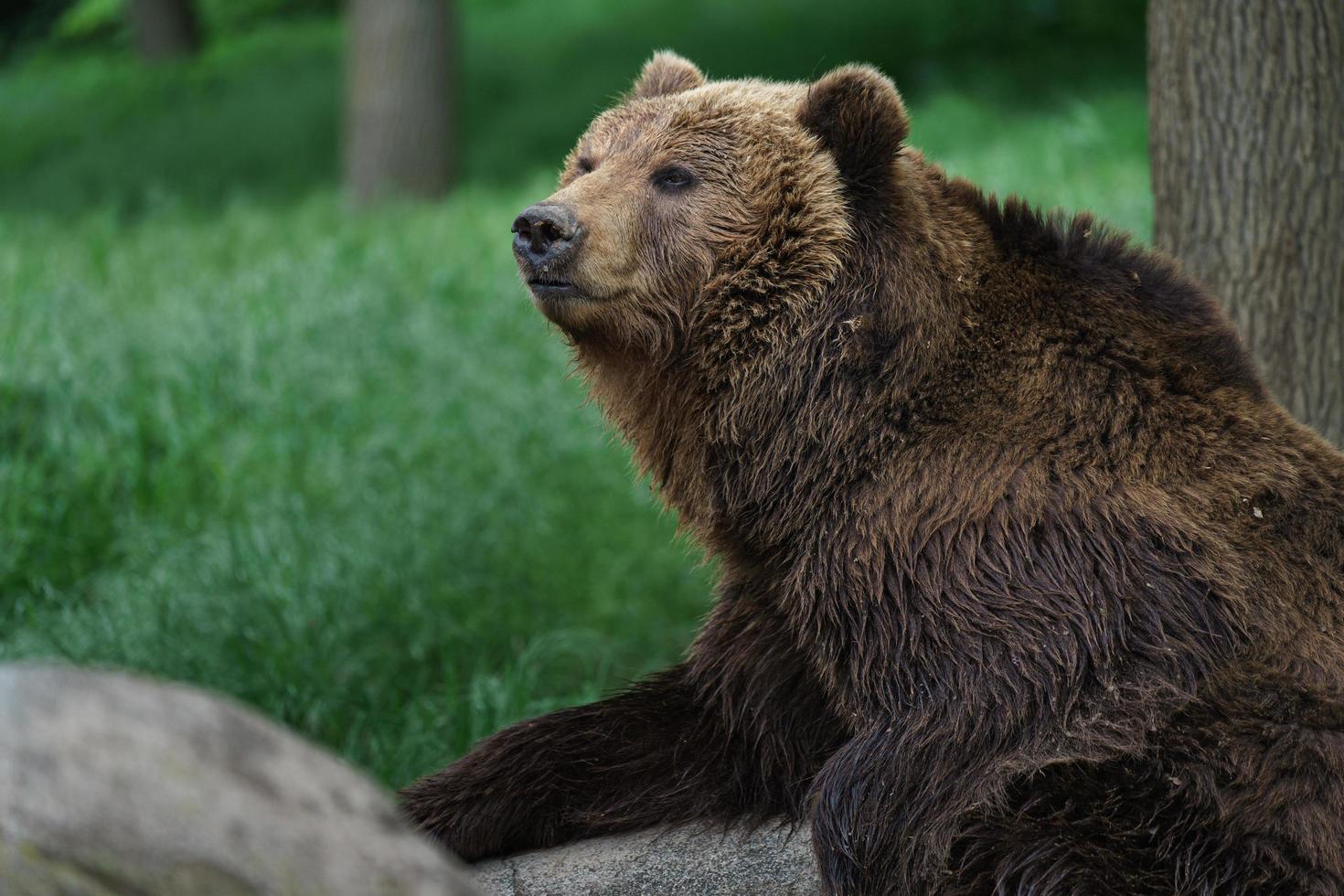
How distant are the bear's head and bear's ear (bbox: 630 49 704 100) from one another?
42 centimetres

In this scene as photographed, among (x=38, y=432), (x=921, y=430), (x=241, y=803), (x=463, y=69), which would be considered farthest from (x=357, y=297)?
(x=463, y=69)

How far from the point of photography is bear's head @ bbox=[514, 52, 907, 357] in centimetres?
327

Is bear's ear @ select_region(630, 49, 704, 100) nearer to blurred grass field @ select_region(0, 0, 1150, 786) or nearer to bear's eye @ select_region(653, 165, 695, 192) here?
bear's eye @ select_region(653, 165, 695, 192)

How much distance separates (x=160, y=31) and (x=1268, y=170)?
64.4 ft

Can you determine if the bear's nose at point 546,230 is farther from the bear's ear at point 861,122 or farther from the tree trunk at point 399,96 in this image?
the tree trunk at point 399,96

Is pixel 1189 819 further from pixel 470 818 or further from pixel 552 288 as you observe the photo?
pixel 552 288

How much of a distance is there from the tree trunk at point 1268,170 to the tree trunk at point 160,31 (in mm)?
19088

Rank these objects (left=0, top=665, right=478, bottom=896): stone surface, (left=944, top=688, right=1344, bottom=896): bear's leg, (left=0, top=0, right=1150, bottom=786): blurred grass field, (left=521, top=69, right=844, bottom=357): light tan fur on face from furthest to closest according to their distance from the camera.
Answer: (left=0, top=0, right=1150, bottom=786): blurred grass field
(left=521, top=69, right=844, bottom=357): light tan fur on face
(left=944, top=688, right=1344, bottom=896): bear's leg
(left=0, top=665, right=478, bottom=896): stone surface

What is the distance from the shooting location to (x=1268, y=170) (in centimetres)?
434

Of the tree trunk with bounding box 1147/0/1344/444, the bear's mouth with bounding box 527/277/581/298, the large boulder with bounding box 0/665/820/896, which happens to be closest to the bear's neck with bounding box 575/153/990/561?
the bear's mouth with bounding box 527/277/581/298

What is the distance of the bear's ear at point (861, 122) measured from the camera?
328 centimetres

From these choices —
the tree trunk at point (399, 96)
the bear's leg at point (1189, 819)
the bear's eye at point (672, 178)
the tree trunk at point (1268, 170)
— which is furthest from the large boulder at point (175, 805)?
the tree trunk at point (399, 96)

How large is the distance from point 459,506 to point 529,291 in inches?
117

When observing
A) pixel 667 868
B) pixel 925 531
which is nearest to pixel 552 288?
pixel 925 531
